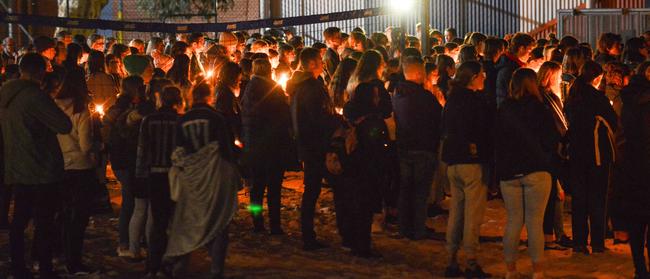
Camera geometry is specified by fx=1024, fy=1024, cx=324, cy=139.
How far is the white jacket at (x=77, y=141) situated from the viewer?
8930mm

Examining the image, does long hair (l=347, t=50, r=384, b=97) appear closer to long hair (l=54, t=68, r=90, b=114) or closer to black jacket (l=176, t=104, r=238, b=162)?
black jacket (l=176, t=104, r=238, b=162)

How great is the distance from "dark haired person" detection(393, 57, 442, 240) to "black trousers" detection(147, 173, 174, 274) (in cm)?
260

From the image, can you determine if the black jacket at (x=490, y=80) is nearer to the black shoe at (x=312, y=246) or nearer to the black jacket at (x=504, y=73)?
the black jacket at (x=504, y=73)

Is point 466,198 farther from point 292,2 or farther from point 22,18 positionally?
point 292,2

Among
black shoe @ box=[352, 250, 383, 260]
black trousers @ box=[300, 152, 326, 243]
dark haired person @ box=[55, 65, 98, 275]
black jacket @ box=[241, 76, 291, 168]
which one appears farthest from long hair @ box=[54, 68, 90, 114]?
black shoe @ box=[352, 250, 383, 260]

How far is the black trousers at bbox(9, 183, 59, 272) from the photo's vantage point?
8352 millimetres

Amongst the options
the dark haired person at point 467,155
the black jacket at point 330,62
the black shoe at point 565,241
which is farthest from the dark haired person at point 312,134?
the black jacket at point 330,62

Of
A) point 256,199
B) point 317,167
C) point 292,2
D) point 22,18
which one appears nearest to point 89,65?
point 256,199

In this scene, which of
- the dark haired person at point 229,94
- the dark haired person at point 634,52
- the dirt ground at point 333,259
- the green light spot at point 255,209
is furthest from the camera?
the dark haired person at point 634,52

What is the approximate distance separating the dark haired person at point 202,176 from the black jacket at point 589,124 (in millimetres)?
3256

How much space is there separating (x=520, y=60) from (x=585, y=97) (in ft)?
7.26

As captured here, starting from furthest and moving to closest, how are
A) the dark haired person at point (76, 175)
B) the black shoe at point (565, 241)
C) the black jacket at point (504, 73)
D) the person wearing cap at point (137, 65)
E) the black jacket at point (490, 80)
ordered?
the black jacket at point (490, 80) < the black jacket at point (504, 73) < the person wearing cap at point (137, 65) < the black shoe at point (565, 241) < the dark haired person at point (76, 175)

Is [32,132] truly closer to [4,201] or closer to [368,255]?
[4,201]

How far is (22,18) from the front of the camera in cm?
1852
